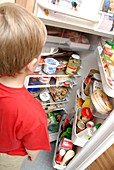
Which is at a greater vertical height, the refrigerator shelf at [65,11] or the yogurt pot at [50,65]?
the refrigerator shelf at [65,11]

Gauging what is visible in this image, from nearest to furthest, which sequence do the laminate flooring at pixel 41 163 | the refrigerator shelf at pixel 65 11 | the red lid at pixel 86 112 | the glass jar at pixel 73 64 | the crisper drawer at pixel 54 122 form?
the refrigerator shelf at pixel 65 11, the red lid at pixel 86 112, the glass jar at pixel 73 64, the laminate flooring at pixel 41 163, the crisper drawer at pixel 54 122

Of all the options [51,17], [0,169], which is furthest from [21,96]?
[0,169]

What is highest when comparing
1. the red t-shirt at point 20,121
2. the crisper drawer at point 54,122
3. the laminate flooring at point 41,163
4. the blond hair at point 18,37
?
the blond hair at point 18,37

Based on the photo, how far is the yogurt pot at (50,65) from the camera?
4.09ft

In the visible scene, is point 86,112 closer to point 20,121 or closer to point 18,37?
point 20,121

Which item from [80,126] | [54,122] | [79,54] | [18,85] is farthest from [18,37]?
[54,122]

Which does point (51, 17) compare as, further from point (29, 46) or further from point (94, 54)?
point (94, 54)

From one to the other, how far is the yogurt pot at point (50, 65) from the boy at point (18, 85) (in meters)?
0.55

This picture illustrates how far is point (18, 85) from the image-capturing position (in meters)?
0.68

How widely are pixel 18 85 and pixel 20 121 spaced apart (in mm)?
126

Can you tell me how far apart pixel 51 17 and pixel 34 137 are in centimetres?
53

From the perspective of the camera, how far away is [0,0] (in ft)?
2.86

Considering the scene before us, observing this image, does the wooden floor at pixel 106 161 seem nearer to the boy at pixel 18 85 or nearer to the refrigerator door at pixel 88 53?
the refrigerator door at pixel 88 53

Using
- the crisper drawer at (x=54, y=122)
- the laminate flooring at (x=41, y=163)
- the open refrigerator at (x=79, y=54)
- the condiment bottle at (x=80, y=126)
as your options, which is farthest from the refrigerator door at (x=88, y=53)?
the crisper drawer at (x=54, y=122)
